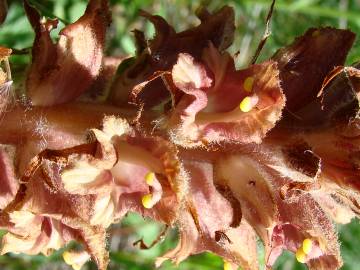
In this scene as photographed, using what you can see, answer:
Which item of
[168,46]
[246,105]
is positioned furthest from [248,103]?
[168,46]

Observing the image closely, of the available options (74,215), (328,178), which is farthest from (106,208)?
(328,178)

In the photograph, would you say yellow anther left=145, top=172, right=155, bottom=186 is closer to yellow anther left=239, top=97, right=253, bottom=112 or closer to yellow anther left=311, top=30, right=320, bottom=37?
yellow anther left=239, top=97, right=253, bottom=112

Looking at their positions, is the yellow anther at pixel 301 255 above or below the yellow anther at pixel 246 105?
below

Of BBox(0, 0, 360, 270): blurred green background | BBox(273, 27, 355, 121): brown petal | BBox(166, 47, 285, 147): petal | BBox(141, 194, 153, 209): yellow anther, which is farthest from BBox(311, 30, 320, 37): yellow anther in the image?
BBox(0, 0, 360, 270): blurred green background

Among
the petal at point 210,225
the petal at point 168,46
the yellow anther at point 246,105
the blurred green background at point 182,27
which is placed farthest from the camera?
the blurred green background at point 182,27

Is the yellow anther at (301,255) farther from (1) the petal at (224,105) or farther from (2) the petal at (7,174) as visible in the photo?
(2) the petal at (7,174)

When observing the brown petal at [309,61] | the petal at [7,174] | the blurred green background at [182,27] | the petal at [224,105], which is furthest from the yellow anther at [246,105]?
the blurred green background at [182,27]

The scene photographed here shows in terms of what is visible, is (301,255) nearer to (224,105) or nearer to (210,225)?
(210,225)

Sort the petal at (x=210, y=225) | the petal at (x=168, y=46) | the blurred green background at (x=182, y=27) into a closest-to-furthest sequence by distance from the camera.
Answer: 1. the petal at (x=210, y=225)
2. the petal at (x=168, y=46)
3. the blurred green background at (x=182, y=27)

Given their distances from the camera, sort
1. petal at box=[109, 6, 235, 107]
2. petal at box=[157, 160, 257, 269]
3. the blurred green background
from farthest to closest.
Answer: the blurred green background → petal at box=[109, 6, 235, 107] → petal at box=[157, 160, 257, 269]
